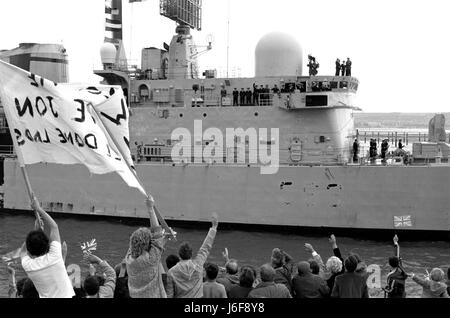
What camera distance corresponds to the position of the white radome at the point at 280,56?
776 inches

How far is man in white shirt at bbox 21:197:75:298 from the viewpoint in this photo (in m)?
3.90

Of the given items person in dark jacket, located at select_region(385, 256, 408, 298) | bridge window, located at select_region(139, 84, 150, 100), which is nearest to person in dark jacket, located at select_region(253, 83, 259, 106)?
bridge window, located at select_region(139, 84, 150, 100)

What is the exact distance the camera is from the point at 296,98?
18203 millimetres

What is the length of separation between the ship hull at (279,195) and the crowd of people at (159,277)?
11571mm

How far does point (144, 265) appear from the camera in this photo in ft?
14.2

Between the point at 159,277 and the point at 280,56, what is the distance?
16.2 meters

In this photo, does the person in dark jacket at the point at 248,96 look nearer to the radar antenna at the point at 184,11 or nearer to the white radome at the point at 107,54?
the radar antenna at the point at 184,11

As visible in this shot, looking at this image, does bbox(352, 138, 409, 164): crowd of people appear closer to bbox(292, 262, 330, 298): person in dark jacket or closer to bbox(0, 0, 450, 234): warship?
bbox(0, 0, 450, 234): warship

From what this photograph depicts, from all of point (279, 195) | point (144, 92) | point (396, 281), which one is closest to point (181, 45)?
point (144, 92)

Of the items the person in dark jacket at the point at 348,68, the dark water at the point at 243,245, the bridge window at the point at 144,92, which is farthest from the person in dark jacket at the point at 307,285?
the bridge window at the point at 144,92

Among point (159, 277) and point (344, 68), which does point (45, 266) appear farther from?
point (344, 68)

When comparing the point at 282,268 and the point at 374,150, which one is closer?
the point at 282,268

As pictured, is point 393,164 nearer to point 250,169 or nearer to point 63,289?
point 250,169
